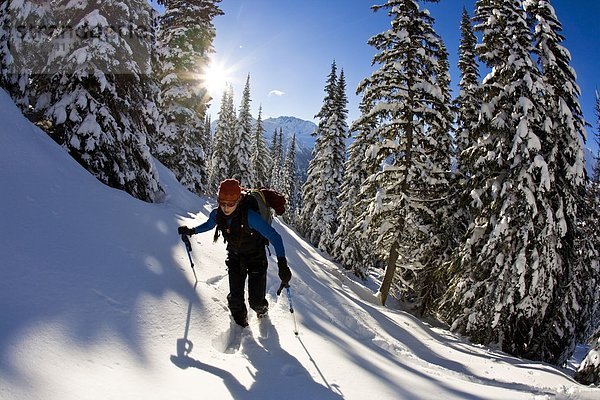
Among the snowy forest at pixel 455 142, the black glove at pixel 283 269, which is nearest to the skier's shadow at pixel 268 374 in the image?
the black glove at pixel 283 269

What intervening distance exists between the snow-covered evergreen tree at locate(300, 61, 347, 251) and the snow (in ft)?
86.8

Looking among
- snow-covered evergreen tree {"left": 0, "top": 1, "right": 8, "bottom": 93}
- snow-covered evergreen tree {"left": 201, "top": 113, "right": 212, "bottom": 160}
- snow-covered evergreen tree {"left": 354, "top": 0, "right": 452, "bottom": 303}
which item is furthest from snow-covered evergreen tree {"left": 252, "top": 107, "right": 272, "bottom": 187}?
snow-covered evergreen tree {"left": 0, "top": 1, "right": 8, "bottom": 93}

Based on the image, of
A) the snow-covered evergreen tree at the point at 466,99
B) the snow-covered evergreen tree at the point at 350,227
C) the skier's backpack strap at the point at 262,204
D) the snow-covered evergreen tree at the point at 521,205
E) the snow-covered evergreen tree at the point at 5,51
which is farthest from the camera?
the snow-covered evergreen tree at the point at 350,227

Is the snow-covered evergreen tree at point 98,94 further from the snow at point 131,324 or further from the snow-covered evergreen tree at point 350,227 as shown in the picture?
the snow-covered evergreen tree at point 350,227

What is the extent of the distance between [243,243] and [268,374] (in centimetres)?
174

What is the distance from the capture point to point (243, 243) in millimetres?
5195

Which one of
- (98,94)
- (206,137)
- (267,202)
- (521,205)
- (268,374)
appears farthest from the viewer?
(206,137)

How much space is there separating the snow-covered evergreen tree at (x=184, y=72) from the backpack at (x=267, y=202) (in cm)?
1663

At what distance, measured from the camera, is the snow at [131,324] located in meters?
3.44

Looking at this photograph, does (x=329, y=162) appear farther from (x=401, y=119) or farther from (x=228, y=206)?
(x=228, y=206)

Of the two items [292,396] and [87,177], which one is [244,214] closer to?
[292,396]

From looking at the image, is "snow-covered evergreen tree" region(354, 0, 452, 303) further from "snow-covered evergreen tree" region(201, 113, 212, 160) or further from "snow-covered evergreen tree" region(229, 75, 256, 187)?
"snow-covered evergreen tree" region(229, 75, 256, 187)

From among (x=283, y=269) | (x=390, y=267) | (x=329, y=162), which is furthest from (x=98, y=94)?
(x=329, y=162)

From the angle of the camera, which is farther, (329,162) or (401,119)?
(329,162)
